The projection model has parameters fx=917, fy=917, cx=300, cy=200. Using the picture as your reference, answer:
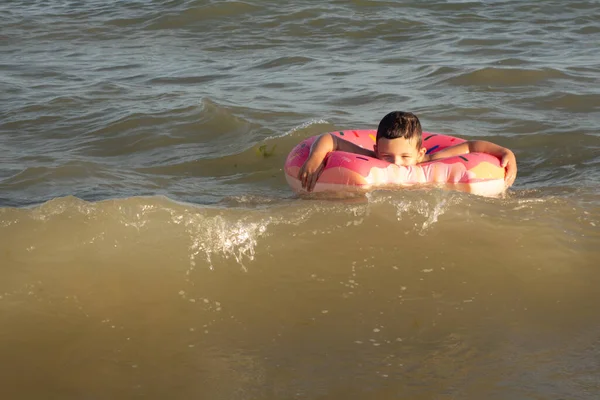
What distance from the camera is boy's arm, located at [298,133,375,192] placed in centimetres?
536

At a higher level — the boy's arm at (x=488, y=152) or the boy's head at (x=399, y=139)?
the boy's head at (x=399, y=139)

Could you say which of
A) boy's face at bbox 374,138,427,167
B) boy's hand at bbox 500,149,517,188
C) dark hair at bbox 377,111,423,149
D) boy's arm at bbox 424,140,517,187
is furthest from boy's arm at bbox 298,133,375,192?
boy's hand at bbox 500,149,517,188

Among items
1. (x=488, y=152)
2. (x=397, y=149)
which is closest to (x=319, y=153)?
(x=397, y=149)

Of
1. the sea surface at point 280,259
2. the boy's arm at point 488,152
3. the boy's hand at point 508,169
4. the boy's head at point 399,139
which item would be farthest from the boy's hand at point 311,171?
the boy's hand at point 508,169

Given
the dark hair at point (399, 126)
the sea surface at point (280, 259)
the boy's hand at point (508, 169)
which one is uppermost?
the dark hair at point (399, 126)

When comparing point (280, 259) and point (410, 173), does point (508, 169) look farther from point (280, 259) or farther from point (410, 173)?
point (280, 259)

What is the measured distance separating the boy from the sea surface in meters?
0.25

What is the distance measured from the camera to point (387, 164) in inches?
207

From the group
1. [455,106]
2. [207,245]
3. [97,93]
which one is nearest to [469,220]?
[207,245]

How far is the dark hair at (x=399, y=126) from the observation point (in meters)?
5.21

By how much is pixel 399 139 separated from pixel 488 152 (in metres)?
0.68

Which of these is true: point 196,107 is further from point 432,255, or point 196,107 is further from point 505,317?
point 505,317

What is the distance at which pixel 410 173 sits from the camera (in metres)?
5.26

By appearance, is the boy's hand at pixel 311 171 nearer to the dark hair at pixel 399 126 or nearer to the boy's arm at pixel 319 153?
the boy's arm at pixel 319 153
